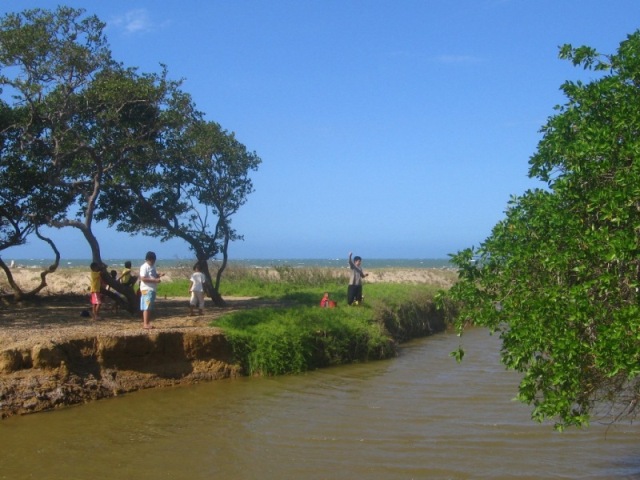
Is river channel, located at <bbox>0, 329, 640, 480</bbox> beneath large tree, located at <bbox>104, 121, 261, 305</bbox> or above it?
beneath

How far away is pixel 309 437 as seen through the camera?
1046 cm

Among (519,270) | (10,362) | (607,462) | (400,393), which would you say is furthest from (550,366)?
(10,362)

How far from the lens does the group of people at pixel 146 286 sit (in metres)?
14.5

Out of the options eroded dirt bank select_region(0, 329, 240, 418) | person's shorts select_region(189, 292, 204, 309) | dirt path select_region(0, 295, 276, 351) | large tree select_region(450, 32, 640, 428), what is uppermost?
large tree select_region(450, 32, 640, 428)

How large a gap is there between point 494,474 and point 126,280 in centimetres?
1192

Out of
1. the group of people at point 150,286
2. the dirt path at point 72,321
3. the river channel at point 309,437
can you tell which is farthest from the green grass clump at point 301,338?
the group of people at point 150,286

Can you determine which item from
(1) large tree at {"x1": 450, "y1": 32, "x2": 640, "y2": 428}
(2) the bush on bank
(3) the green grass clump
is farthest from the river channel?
(1) large tree at {"x1": 450, "y1": 32, "x2": 640, "y2": 428}

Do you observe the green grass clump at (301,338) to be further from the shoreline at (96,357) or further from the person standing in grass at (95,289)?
the person standing in grass at (95,289)

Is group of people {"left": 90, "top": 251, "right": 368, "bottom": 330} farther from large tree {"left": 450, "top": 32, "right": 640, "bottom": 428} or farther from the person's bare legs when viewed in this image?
large tree {"left": 450, "top": 32, "right": 640, "bottom": 428}

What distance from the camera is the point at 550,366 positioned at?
6.42 meters

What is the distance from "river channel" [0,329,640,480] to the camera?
8961 mm

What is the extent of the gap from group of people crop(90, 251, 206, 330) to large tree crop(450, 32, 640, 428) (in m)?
8.95

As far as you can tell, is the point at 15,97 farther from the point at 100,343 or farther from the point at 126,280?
the point at 100,343

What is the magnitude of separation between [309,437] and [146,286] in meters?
5.72
